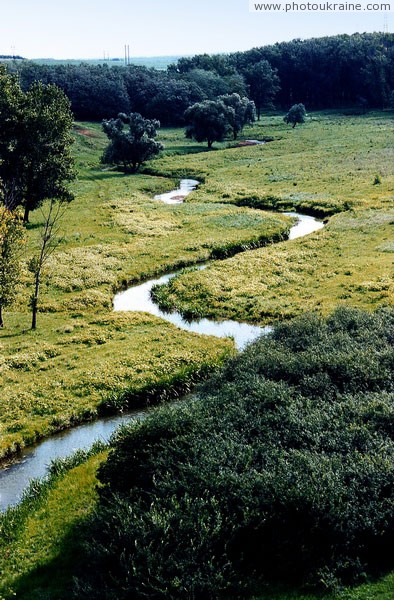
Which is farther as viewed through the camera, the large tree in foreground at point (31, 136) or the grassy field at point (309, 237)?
the large tree in foreground at point (31, 136)

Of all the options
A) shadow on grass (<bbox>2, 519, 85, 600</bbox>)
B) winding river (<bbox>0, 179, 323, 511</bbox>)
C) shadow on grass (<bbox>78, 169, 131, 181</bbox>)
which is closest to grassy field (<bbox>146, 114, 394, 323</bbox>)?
winding river (<bbox>0, 179, 323, 511</bbox>)

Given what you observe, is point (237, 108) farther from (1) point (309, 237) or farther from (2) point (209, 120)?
(1) point (309, 237)

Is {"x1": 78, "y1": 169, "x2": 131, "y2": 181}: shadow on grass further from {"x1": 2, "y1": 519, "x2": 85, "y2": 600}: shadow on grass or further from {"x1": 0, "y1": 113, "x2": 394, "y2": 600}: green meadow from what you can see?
{"x1": 2, "y1": 519, "x2": 85, "y2": 600}: shadow on grass

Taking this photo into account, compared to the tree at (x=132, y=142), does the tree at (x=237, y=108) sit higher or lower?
higher

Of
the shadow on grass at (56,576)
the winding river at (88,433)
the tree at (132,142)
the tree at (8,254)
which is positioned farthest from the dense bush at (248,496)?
the tree at (132,142)

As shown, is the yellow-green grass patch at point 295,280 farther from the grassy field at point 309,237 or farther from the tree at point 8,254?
the tree at point 8,254

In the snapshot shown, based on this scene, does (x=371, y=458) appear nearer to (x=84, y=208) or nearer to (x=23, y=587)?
A: (x=23, y=587)

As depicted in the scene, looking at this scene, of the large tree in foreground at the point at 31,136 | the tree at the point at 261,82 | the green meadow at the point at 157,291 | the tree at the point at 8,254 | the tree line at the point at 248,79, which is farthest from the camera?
the tree at the point at 261,82
